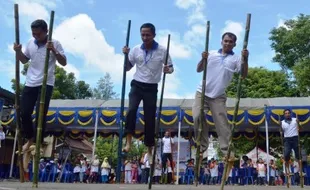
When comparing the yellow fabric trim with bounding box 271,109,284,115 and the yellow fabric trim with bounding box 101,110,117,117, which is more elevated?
the yellow fabric trim with bounding box 271,109,284,115

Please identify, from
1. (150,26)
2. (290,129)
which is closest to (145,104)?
(150,26)

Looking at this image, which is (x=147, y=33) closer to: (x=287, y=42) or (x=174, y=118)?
(x=174, y=118)

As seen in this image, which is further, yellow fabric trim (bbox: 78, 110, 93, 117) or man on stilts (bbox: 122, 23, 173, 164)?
yellow fabric trim (bbox: 78, 110, 93, 117)

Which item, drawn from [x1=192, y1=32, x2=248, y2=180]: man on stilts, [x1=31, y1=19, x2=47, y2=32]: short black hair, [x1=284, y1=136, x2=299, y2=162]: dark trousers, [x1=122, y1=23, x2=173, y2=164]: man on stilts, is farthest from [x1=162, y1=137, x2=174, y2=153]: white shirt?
[x1=31, y1=19, x2=47, y2=32]: short black hair

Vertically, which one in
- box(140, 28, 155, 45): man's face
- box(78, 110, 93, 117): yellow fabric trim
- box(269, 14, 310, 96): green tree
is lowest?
box(78, 110, 93, 117): yellow fabric trim

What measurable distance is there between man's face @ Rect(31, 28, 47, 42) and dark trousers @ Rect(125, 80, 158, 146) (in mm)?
1552

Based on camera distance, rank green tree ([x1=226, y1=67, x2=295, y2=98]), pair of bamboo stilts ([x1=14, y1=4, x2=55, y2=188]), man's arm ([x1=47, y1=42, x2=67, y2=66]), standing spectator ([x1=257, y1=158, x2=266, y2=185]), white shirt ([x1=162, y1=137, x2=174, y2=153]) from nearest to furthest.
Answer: pair of bamboo stilts ([x1=14, y1=4, x2=55, y2=188])
man's arm ([x1=47, y1=42, x2=67, y2=66])
white shirt ([x1=162, y1=137, x2=174, y2=153])
standing spectator ([x1=257, y1=158, x2=266, y2=185])
green tree ([x1=226, y1=67, x2=295, y2=98])

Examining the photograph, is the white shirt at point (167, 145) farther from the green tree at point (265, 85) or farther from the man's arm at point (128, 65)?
the green tree at point (265, 85)

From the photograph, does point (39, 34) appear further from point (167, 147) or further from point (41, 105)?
point (167, 147)

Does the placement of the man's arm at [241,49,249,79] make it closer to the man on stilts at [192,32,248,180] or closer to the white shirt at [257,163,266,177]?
the man on stilts at [192,32,248,180]

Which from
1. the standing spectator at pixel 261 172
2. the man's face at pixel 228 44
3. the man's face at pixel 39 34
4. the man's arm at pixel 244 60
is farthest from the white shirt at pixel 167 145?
the man's face at pixel 39 34

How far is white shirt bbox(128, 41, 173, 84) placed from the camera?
6.30 metres

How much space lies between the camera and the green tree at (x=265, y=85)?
30.6 m

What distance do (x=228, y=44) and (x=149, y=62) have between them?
1.38 meters
